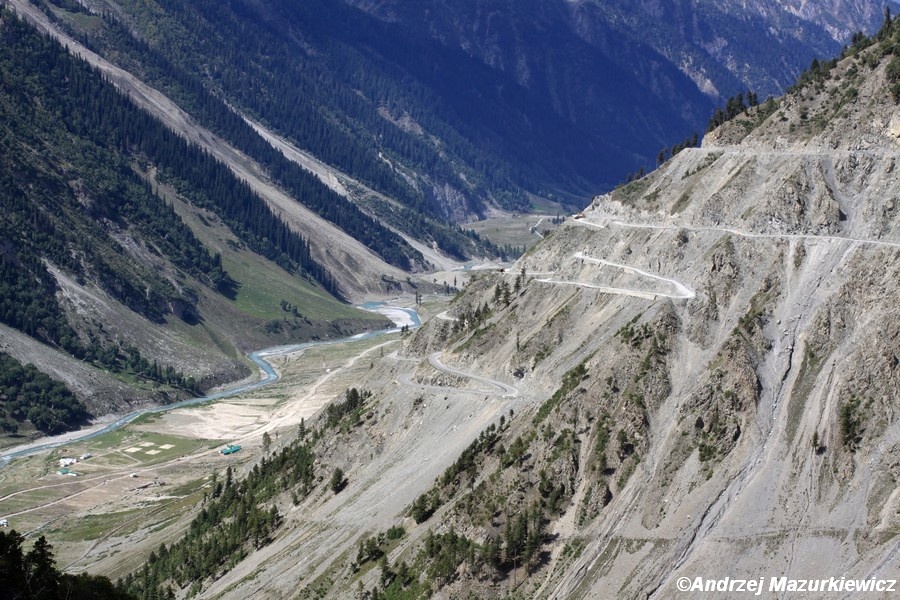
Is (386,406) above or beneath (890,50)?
beneath

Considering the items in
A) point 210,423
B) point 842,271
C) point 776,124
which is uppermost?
point 776,124

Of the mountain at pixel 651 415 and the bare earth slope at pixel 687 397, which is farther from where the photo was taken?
the mountain at pixel 651 415

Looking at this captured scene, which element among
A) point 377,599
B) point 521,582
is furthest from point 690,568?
point 377,599

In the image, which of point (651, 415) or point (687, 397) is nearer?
point (687, 397)

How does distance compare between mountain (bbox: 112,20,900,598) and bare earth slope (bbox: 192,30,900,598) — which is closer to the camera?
bare earth slope (bbox: 192,30,900,598)

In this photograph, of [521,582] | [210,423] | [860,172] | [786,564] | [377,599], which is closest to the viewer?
[786,564]

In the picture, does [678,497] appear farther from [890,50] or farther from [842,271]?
[890,50]

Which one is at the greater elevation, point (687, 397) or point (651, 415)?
point (687, 397)

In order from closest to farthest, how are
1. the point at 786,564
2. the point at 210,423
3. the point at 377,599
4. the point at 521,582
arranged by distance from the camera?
the point at 786,564 → the point at 521,582 → the point at 377,599 → the point at 210,423
